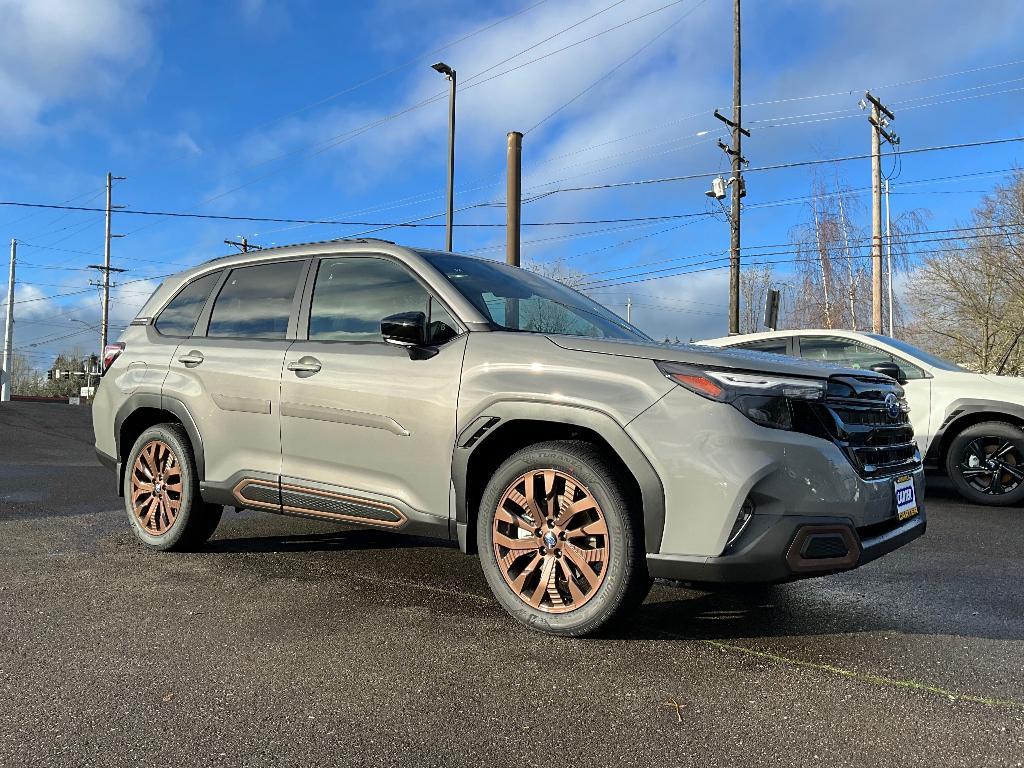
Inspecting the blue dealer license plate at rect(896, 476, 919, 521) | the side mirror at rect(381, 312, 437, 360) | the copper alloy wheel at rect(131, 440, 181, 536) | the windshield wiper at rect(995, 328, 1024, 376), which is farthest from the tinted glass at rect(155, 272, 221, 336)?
the windshield wiper at rect(995, 328, 1024, 376)

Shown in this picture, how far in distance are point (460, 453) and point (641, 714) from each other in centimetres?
146

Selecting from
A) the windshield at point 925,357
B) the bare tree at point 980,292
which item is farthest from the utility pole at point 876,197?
the windshield at point 925,357

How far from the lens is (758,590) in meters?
4.34

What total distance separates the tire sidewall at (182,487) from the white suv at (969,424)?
5170 millimetres

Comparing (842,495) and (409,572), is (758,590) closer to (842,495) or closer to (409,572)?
(842,495)

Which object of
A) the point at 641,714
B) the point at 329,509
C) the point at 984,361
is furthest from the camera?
the point at 984,361

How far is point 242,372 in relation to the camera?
15.3 ft

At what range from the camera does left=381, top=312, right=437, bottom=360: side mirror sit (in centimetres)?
374

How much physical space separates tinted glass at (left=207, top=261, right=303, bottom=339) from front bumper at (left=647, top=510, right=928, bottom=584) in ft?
8.71

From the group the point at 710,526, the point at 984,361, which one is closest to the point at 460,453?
the point at 710,526

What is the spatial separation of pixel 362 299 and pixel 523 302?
87cm

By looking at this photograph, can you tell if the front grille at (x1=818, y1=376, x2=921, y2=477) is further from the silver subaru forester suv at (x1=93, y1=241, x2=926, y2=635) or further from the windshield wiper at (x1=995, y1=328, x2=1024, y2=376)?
the windshield wiper at (x1=995, y1=328, x2=1024, y2=376)

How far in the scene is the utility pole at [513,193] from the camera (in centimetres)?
1684

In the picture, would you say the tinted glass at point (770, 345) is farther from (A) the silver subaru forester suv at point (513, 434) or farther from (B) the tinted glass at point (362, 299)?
(B) the tinted glass at point (362, 299)
